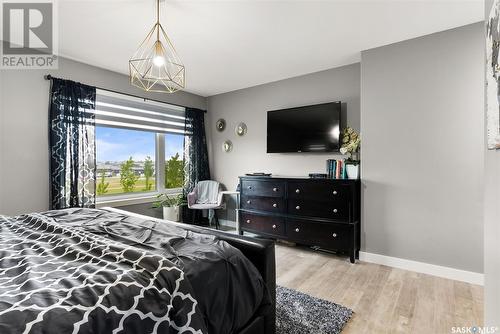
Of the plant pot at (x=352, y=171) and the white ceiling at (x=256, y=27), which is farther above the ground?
the white ceiling at (x=256, y=27)

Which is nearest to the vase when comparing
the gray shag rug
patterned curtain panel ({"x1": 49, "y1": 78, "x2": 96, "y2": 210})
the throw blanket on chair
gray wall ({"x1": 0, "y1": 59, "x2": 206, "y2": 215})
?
the gray shag rug

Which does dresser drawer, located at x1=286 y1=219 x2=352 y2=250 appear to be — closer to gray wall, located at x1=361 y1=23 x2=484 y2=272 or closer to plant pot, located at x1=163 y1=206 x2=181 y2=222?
gray wall, located at x1=361 y1=23 x2=484 y2=272

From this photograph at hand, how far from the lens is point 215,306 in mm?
1151

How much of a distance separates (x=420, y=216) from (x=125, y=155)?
4.10m

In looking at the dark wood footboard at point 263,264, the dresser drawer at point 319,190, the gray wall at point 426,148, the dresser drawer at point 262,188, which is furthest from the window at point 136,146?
the gray wall at point 426,148

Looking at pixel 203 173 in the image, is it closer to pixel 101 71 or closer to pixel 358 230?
pixel 101 71

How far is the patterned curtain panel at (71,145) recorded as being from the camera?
119 inches

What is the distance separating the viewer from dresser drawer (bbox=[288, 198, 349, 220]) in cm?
296

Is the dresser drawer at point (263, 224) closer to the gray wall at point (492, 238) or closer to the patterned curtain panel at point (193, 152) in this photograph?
the patterned curtain panel at point (193, 152)

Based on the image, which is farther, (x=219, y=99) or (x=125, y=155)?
(x=219, y=99)

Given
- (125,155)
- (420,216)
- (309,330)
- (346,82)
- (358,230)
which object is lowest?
(309,330)

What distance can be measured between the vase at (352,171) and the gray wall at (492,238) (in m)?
1.90

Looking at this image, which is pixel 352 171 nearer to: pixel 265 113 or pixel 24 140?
pixel 265 113

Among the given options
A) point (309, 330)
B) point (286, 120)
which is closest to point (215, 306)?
point (309, 330)
